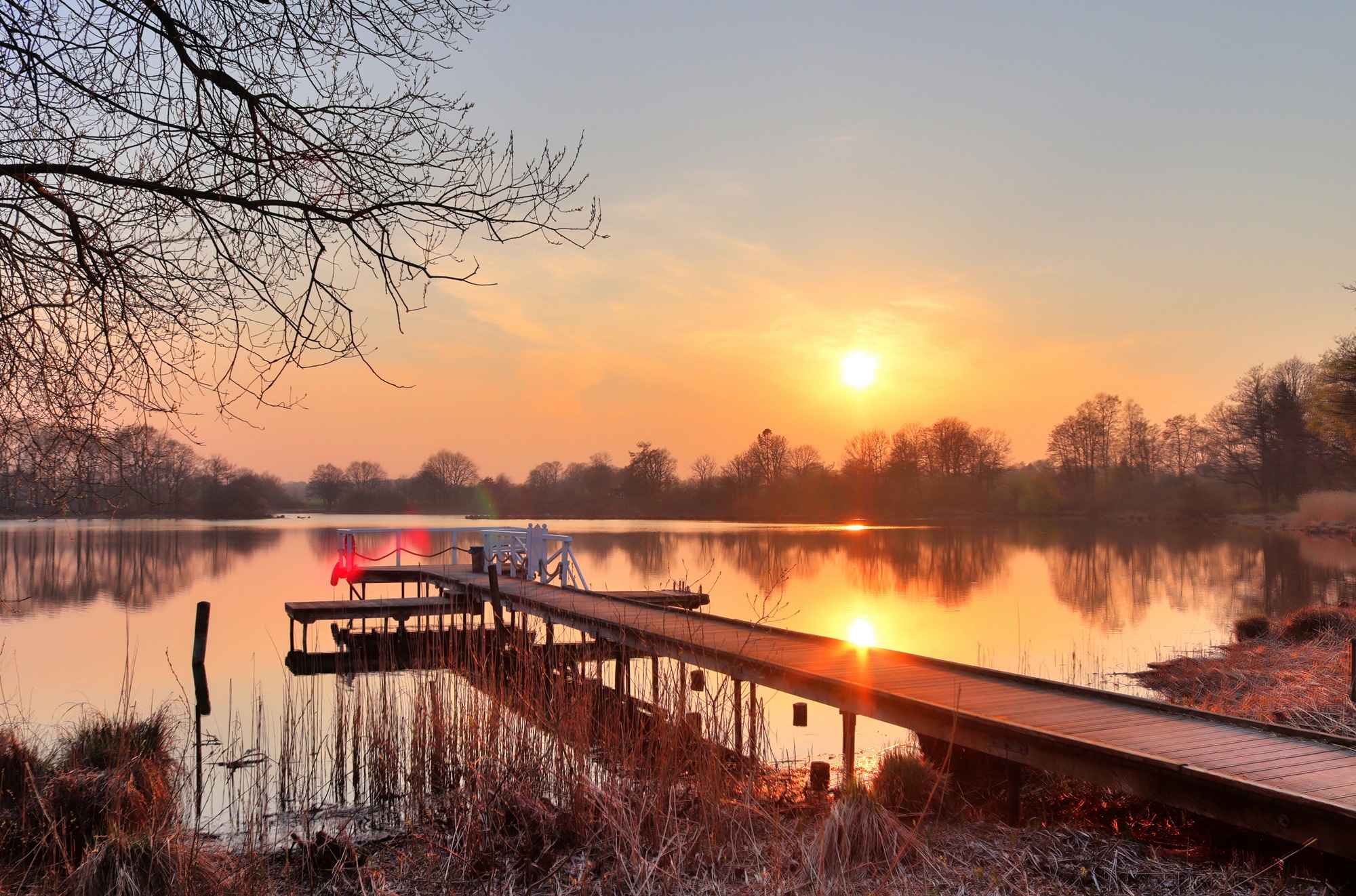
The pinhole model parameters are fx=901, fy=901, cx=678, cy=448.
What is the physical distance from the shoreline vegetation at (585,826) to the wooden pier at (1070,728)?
13.1 inches

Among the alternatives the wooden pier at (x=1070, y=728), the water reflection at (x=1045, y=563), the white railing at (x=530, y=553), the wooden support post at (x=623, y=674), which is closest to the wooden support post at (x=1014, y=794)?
the wooden pier at (x=1070, y=728)

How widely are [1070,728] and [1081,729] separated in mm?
62

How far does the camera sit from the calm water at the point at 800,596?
12.7 meters

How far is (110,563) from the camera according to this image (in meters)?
31.2

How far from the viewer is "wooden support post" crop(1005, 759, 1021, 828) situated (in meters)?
Answer: 5.33

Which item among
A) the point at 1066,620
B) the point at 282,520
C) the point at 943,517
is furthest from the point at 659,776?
the point at 282,520

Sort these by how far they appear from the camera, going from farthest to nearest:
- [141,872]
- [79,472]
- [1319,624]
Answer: [1319,624], [141,872], [79,472]

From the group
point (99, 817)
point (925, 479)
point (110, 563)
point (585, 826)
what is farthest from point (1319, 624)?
point (925, 479)

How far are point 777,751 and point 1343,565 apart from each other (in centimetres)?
2479

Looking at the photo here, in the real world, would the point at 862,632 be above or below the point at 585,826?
below

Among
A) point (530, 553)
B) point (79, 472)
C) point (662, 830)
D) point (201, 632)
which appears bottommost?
point (662, 830)

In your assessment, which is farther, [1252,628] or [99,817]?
[1252,628]

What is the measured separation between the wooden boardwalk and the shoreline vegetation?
1.08ft

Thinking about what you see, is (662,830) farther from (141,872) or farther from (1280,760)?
(1280,760)
